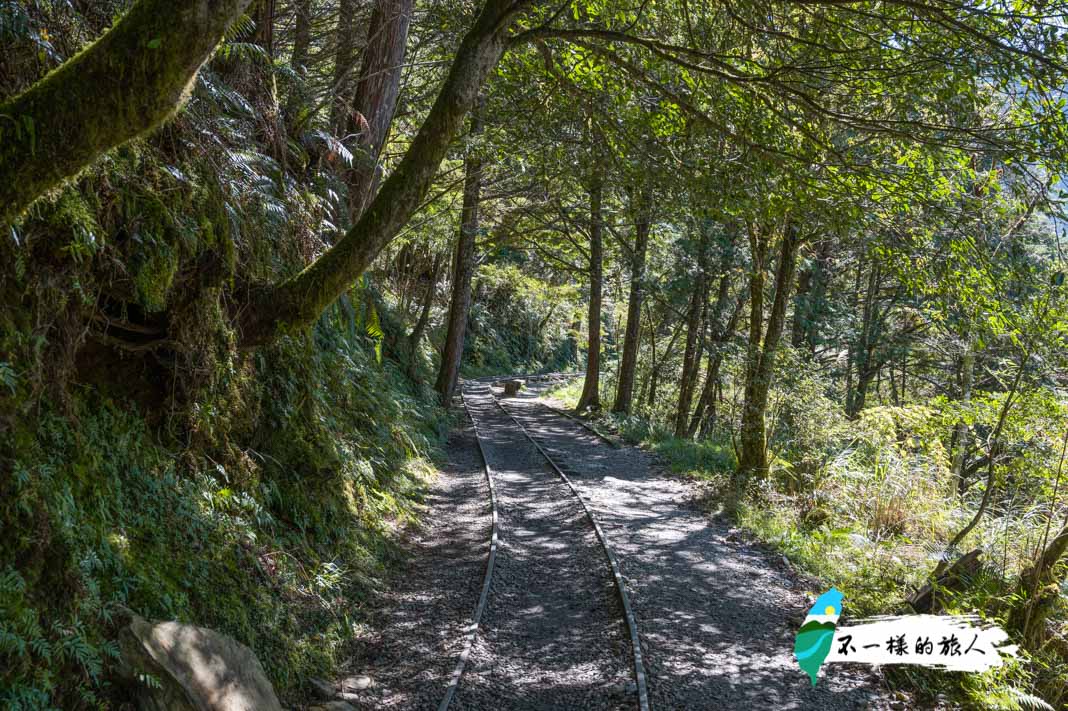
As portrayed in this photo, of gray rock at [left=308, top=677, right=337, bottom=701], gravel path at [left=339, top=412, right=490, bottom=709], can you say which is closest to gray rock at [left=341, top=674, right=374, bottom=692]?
gravel path at [left=339, top=412, right=490, bottom=709]

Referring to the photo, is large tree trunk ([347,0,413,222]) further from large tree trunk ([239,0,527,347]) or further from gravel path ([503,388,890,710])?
gravel path ([503,388,890,710])

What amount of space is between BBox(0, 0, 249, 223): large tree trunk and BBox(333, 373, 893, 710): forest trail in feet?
13.7

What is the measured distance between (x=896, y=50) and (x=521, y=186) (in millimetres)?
12393

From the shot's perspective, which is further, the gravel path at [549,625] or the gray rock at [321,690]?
the gravel path at [549,625]

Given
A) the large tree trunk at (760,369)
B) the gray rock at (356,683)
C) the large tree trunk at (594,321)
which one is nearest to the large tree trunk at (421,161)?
the gray rock at (356,683)

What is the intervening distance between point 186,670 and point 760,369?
10.6 m

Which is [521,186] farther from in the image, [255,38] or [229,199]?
[229,199]

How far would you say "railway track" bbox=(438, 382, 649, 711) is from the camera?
17.8 ft

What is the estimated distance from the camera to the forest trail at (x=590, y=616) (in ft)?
18.0

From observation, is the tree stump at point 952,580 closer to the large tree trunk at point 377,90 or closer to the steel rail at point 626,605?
the steel rail at point 626,605

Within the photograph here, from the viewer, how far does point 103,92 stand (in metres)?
3.12

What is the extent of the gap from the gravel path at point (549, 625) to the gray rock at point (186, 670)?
1670 millimetres

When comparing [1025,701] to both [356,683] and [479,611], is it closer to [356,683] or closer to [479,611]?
[479,611]

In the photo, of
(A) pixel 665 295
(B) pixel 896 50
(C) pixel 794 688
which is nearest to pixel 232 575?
(C) pixel 794 688
